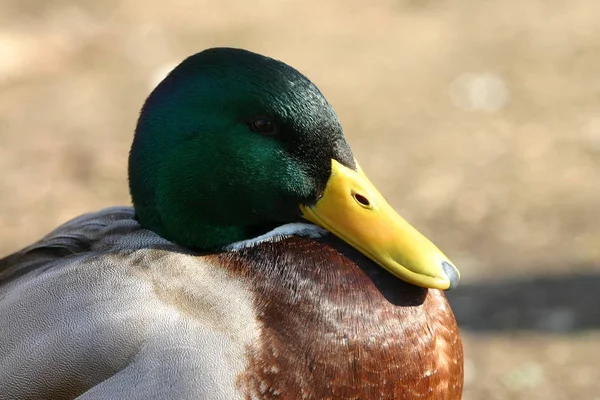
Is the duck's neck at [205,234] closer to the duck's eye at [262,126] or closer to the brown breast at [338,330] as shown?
the brown breast at [338,330]

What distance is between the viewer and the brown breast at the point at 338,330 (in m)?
2.10

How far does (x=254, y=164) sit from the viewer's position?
2232 mm

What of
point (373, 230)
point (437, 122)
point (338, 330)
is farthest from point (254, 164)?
point (437, 122)

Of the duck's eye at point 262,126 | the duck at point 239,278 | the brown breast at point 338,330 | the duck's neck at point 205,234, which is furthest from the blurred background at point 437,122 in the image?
the duck's eye at point 262,126

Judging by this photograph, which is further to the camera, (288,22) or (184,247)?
(288,22)

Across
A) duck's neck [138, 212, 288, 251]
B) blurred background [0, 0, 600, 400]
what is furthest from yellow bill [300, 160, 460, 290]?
blurred background [0, 0, 600, 400]

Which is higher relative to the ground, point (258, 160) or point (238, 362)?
point (258, 160)

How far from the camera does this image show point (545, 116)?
207 inches

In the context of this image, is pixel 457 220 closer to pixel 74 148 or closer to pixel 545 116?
pixel 545 116

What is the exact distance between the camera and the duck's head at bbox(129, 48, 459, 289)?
2195mm

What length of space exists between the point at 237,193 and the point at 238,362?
0.42 metres

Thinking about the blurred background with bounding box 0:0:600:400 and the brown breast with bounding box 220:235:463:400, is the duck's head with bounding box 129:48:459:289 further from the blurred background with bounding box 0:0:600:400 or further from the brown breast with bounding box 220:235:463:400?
the blurred background with bounding box 0:0:600:400

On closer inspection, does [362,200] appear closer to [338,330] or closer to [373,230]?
[373,230]

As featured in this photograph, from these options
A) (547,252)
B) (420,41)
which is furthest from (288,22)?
(547,252)
